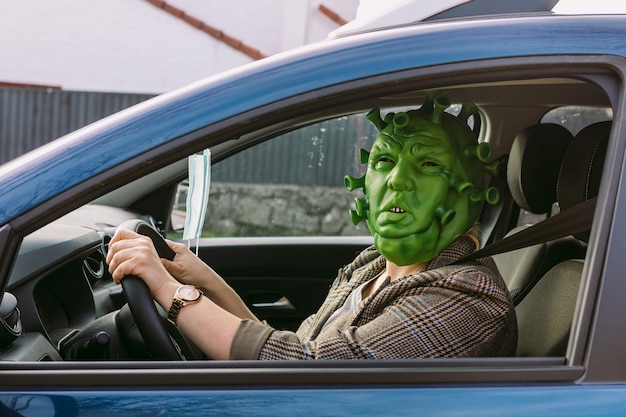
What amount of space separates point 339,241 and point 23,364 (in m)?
2.29

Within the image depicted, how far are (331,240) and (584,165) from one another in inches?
67.8

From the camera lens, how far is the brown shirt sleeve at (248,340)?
153cm

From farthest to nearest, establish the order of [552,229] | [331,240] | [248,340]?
1. [331,240]
2. [552,229]
3. [248,340]

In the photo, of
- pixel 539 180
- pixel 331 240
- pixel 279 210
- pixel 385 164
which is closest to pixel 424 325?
pixel 385 164

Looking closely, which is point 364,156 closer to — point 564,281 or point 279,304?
point 564,281

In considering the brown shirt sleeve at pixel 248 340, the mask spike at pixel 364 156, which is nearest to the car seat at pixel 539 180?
the mask spike at pixel 364 156

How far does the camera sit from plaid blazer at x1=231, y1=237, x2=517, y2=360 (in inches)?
61.2

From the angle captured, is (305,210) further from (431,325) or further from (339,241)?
(431,325)

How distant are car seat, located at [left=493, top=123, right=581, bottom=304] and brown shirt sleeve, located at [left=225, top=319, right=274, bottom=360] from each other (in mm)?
989

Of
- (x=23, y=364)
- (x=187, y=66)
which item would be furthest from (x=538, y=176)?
(x=187, y=66)

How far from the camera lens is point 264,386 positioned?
1.30 meters

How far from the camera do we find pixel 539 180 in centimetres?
236

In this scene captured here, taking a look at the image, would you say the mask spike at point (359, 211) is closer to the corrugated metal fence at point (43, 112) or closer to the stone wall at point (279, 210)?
the stone wall at point (279, 210)

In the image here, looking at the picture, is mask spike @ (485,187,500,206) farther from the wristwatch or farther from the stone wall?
the stone wall
